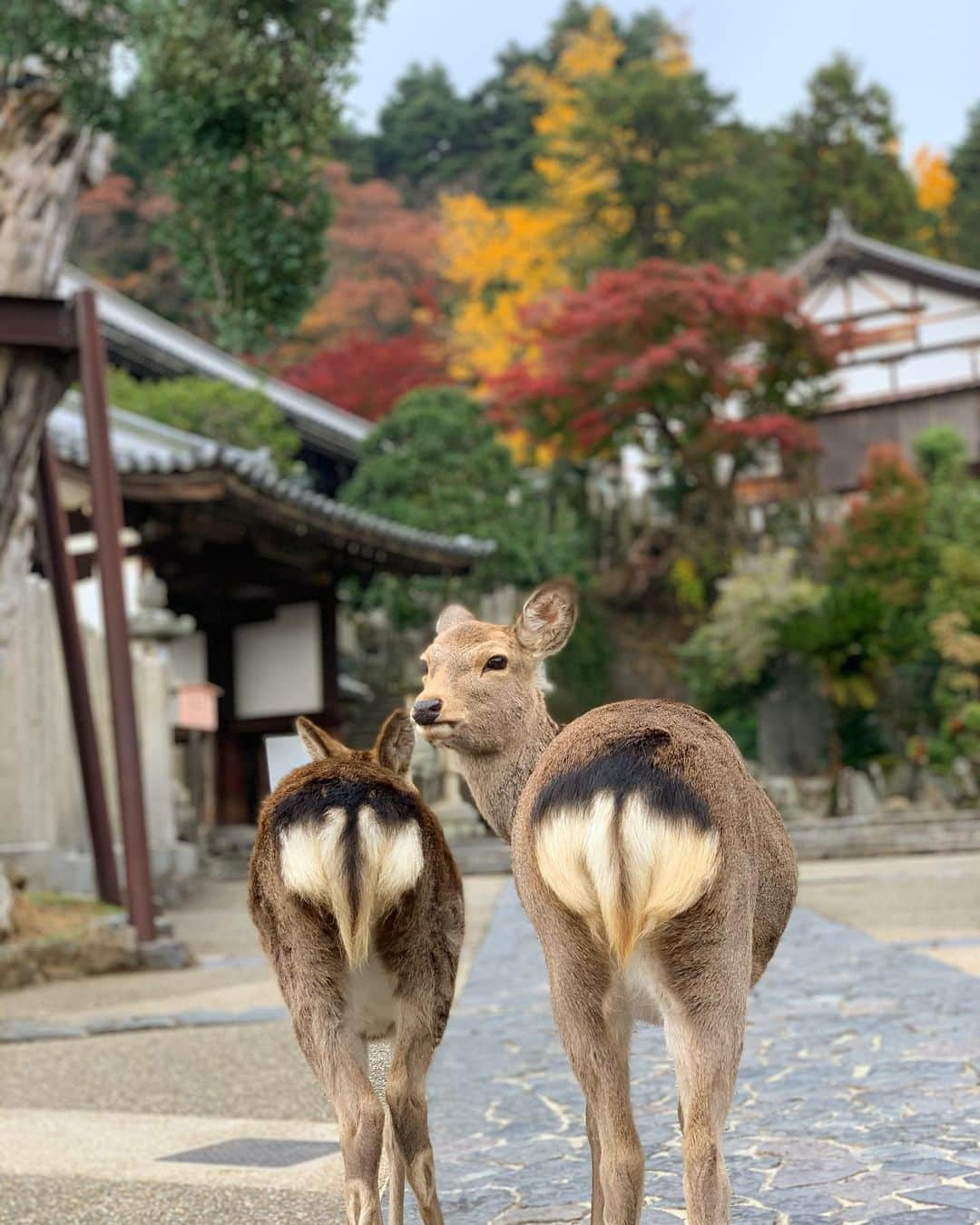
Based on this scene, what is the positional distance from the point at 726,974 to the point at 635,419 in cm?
2502

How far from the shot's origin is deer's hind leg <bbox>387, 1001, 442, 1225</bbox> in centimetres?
334

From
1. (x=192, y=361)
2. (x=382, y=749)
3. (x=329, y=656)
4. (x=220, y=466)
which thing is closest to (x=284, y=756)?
(x=382, y=749)

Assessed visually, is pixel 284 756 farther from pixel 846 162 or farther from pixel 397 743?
pixel 846 162

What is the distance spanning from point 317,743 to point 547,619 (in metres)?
0.65

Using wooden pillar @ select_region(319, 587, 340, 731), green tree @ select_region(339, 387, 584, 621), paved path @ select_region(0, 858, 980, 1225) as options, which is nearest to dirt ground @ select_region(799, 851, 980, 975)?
paved path @ select_region(0, 858, 980, 1225)

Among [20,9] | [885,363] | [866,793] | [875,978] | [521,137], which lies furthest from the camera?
[521,137]

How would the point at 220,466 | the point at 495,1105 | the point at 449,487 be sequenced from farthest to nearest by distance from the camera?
the point at 449,487
the point at 220,466
the point at 495,1105

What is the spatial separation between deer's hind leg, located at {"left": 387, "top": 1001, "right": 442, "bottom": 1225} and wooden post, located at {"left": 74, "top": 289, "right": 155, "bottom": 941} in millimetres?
6451

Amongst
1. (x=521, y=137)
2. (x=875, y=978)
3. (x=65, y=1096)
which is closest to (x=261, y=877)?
(x=65, y=1096)

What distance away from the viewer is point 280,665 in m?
21.7

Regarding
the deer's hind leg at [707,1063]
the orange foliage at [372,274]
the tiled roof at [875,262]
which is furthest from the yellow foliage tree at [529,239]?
the deer's hind leg at [707,1063]

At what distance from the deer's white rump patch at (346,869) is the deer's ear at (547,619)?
2.05 feet

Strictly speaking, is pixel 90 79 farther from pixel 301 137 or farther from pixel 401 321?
pixel 401 321

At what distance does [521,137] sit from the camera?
4306 cm
